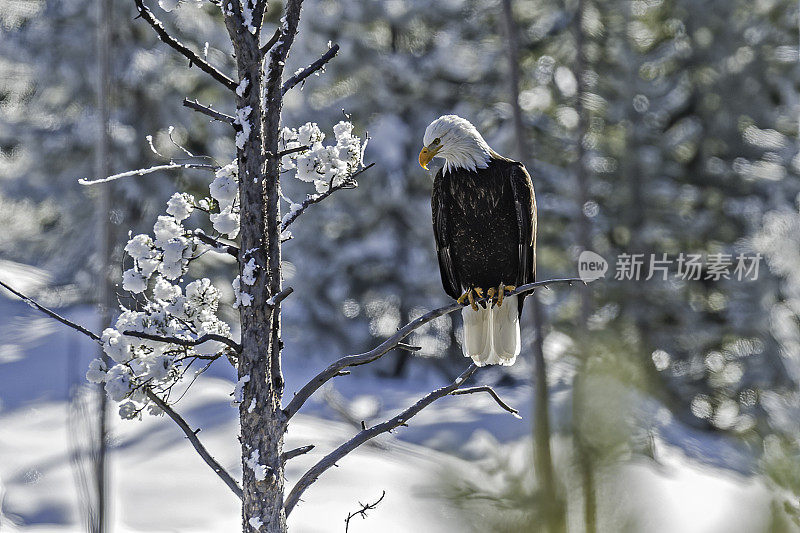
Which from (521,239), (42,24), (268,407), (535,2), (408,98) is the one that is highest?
(42,24)

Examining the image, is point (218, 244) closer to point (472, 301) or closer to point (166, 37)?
point (166, 37)

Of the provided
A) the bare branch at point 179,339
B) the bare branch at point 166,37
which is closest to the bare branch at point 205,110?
the bare branch at point 166,37

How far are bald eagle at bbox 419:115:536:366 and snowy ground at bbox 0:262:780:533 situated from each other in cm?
46

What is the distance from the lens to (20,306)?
10.7 meters

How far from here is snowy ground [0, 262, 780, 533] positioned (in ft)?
13.5

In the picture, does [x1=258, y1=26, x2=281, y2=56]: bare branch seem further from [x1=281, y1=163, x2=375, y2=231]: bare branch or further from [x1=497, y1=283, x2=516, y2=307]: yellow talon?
[x1=497, y1=283, x2=516, y2=307]: yellow talon

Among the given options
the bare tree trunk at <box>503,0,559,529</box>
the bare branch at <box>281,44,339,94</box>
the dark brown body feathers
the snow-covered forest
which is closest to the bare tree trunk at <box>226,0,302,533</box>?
the bare branch at <box>281,44,339,94</box>

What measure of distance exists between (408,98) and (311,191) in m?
1.97

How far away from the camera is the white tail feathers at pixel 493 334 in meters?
3.07

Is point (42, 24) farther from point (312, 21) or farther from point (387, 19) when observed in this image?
point (387, 19)

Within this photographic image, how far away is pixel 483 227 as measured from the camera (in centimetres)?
310

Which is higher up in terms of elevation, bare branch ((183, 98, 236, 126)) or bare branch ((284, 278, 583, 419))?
bare branch ((183, 98, 236, 126))

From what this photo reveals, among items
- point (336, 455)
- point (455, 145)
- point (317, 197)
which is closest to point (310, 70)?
point (317, 197)

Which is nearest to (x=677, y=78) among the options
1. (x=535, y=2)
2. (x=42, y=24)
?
(x=535, y=2)
